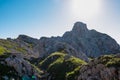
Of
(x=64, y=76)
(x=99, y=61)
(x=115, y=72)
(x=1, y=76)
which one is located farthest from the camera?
(x=64, y=76)

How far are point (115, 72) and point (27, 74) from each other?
270 feet

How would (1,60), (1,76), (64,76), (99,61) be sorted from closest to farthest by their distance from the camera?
(99,61) → (1,76) → (64,76) → (1,60)

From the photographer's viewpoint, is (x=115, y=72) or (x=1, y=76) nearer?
(x=115, y=72)

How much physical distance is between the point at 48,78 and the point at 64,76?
14966 millimetres

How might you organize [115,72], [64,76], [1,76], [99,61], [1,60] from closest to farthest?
[115,72] < [99,61] < [1,76] < [64,76] < [1,60]

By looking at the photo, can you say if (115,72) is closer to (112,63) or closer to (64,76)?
(112,63)

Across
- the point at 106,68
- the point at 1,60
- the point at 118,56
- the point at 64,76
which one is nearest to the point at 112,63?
the point at 106,68

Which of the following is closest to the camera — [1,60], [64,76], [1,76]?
[1,76]

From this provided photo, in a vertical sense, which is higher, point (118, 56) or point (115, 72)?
point (118, 56)

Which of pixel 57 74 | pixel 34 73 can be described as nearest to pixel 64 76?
pixel 57 74

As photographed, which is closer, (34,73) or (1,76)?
(1,76)

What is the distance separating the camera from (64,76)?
182 m

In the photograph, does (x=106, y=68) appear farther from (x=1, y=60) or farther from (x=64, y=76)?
(x=1, y=60)

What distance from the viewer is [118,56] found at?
513ft
